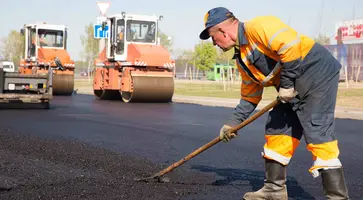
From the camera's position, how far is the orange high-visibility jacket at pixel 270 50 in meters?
3.91

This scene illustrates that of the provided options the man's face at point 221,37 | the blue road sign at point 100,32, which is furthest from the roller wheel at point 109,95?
the man's face at point 221,37

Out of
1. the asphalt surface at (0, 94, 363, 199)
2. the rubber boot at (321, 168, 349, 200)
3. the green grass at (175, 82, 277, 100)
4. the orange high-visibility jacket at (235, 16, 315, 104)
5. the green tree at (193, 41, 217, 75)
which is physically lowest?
the asphalt surface at (0, 94, 363, 199)

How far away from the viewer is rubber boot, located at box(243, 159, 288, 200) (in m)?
4.48

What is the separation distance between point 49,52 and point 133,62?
5.07m

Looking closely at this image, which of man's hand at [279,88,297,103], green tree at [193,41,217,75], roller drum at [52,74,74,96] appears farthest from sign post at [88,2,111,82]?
green tree at [193,41,217,75]

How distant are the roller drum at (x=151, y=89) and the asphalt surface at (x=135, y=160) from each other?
5.74 metres

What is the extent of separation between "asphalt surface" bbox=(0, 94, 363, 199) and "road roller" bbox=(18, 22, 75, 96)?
393 inches

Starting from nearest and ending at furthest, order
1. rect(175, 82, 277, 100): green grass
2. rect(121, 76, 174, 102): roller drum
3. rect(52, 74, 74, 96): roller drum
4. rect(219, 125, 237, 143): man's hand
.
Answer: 1. rect(219, 125, 237, 143): man's hand
2. rect(121, 76, 174, 102): roller drum
3. rect(52, 74, 74, 96): roller drum
4. rect(175, 82, 277, 100): green grass

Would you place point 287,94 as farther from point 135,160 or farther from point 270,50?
point 135,160

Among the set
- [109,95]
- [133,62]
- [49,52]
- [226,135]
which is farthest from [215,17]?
[49,52]

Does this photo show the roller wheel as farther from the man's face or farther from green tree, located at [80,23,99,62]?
green tree, located at [80,23,99,62]

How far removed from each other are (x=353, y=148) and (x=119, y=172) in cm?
384

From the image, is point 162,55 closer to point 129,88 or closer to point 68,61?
point 129,88

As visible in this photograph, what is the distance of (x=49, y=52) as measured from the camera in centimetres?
2112
